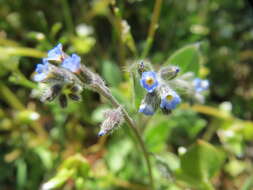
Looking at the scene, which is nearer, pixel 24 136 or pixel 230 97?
pixel 24 136

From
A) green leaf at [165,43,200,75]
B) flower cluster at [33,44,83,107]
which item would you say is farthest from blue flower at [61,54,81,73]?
green leaf at [165,43,200,75]

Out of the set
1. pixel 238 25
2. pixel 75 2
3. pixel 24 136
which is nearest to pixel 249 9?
pixel 238 25

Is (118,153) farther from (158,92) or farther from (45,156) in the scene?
(158,92)

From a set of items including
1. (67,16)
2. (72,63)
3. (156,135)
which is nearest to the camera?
(72,63)

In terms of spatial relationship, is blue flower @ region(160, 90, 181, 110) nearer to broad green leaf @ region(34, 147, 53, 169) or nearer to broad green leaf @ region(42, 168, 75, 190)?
broad green leaf @ region(42, 168, 75, 190)

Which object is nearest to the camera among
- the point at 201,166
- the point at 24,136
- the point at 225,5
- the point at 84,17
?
the point at 201,166

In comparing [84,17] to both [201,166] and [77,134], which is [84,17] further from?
[201,166]

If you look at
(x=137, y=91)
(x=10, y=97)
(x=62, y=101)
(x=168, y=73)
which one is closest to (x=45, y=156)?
(x=10, y=97)
